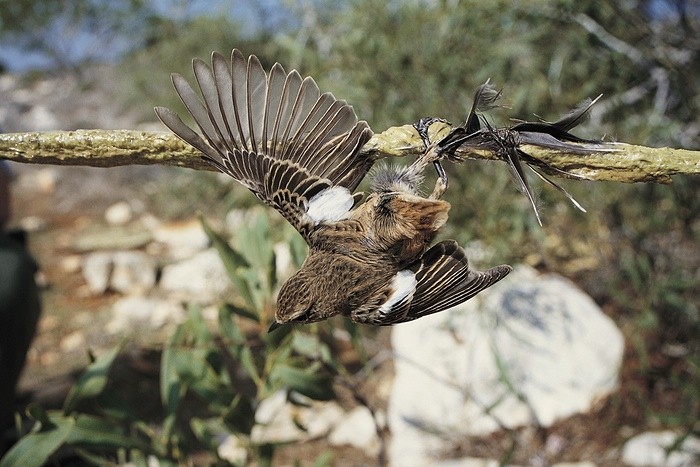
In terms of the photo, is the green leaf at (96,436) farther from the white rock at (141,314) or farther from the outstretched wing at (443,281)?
the white rock at (141,314)

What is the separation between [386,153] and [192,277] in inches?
169

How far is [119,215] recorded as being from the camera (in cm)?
720

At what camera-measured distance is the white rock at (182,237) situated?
610cm

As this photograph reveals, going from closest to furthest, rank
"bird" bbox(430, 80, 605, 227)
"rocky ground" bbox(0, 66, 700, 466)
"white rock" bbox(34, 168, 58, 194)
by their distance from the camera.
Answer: "bird" bbox(430, 80, 605, 227)
"rocky ground" bbox(0, 66, 700, 466)
"white rock" bbox(34, 168, 58, 194)

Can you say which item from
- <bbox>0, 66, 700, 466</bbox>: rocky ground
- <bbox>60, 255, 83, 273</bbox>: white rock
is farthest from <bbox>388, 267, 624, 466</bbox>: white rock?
<bbox>60, 255, 83, 273</bbox>: white rock

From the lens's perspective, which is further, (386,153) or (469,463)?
(469,463)

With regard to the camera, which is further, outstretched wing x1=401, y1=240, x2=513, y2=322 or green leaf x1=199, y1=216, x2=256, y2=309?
green leaf x1=199, y1=216, x2=256, y2=309

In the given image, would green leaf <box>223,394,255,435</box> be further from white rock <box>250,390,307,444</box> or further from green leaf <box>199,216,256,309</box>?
white rock <box>250,390,307,444</box>

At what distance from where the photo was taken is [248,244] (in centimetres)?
204

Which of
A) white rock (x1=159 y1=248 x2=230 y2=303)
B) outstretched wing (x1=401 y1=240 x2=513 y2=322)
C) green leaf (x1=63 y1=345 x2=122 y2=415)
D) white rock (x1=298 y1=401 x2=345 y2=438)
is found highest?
white rock (x1=159 y1=248 x2=230 y2=303)

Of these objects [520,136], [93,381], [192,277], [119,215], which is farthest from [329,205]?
[119,215]

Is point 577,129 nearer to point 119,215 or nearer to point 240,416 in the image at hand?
point 240,416

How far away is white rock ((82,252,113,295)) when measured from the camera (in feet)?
17.6

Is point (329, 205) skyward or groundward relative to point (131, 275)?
groundward
